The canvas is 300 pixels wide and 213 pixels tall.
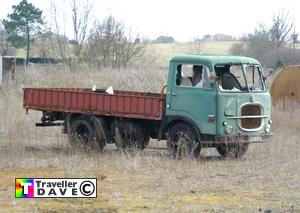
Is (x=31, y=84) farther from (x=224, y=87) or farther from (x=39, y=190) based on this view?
(x=39, y=190)

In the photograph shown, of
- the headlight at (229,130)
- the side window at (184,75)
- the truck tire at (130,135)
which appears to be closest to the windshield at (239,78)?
the side window at (184,75)

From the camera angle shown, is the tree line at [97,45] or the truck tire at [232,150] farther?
the tree line at [97,45]

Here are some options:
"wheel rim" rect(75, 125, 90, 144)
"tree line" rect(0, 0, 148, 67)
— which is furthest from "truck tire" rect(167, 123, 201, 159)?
"tree line" rect(0, 0, 148, 67)

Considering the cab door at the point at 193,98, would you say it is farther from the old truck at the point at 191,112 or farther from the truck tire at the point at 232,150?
the truck tire at the point at 232,150

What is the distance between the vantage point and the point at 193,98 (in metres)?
14.2

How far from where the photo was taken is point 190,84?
14469mm

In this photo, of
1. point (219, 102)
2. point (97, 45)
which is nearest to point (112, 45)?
point (97, 45)

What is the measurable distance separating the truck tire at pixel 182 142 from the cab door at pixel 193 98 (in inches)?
9.9

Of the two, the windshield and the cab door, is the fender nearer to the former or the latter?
the cab door

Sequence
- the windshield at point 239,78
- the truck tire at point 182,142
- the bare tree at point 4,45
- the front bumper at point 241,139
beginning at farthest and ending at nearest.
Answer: the bare tree at point 4,45 < the windshield at point 239,78 < the truck tire at point 182,142 < the front bumper at point 241,139

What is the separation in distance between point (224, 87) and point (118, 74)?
717 inches

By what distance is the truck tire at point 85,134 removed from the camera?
1557 centimetres

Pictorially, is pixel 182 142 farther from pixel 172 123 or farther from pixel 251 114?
pixel 251 114

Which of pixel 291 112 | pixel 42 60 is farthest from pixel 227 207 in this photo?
pixel 42 60
